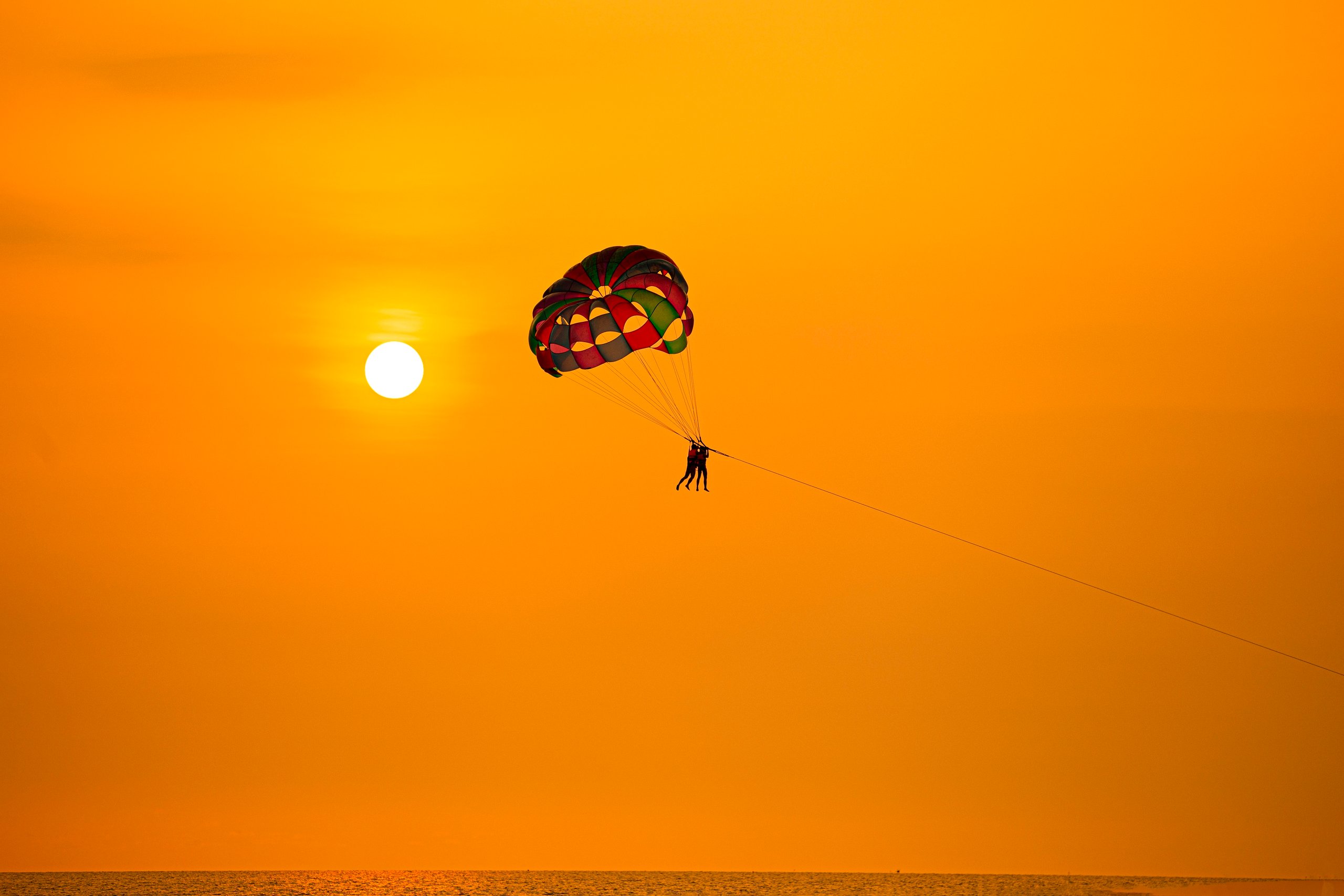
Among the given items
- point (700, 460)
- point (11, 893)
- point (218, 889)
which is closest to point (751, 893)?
point (218, 889)

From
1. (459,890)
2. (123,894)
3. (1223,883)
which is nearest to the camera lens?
(1223,883)

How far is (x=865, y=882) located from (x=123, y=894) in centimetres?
6106

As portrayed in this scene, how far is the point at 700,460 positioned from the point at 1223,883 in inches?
3043

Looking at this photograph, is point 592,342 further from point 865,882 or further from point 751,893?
point 865,882

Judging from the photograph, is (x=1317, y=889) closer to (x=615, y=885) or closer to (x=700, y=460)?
(x=700, y=460)

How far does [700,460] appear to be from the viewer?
2681 cm

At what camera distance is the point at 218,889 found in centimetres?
10425

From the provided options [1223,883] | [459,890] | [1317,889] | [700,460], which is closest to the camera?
[700,460]

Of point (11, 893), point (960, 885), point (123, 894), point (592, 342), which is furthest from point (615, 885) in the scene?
point (592, 342)

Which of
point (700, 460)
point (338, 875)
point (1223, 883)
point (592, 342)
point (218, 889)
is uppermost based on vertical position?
point (338, 875)

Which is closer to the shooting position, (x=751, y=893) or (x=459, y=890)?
(x=751, y=893)

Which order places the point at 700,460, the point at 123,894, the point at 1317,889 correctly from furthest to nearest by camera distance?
the point at 123,894, the point at 1317,889, the point at 700,460

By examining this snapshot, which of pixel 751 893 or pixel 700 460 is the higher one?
pixel 751 893

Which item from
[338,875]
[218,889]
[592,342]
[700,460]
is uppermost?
[338,875]
